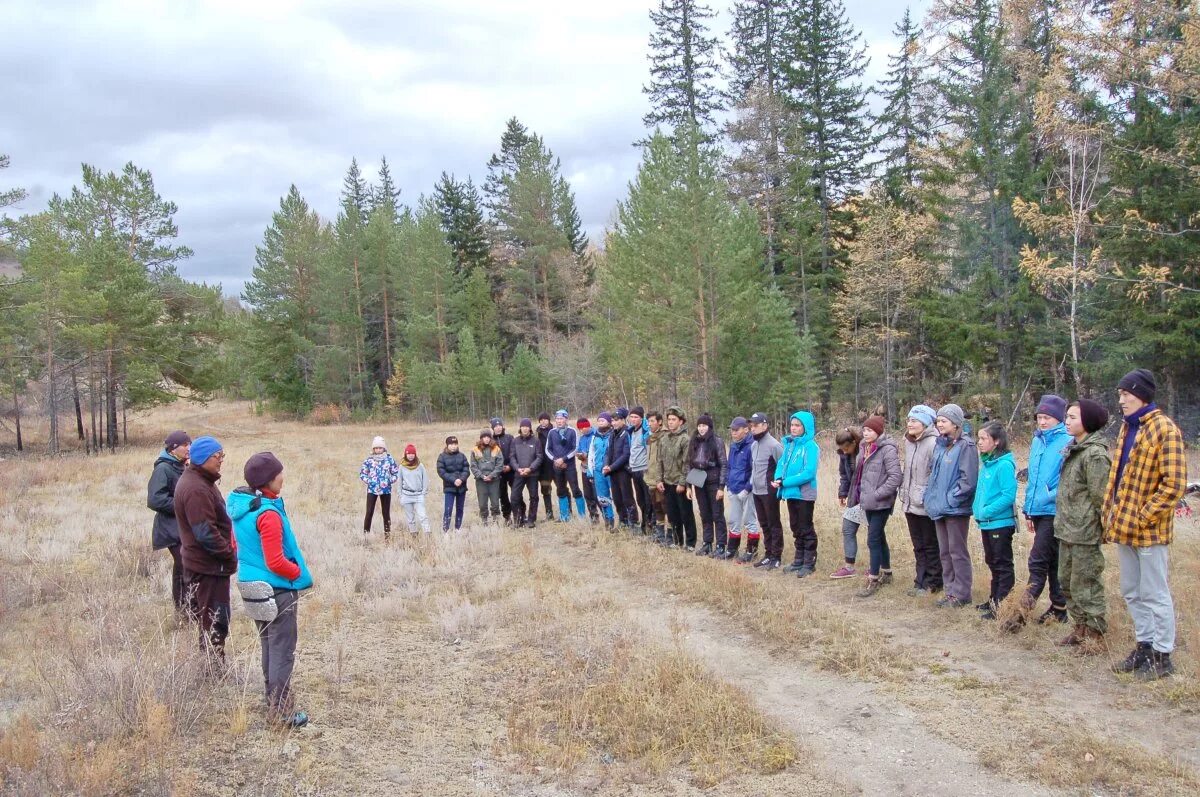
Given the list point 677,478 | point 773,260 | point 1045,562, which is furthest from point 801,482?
point 773,260

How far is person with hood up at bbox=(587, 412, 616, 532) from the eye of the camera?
11.4 metres

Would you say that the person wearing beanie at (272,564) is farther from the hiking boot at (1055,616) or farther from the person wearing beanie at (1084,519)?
the hiking boot at (1055,616)

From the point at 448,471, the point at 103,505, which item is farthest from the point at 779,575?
the point at 103,505

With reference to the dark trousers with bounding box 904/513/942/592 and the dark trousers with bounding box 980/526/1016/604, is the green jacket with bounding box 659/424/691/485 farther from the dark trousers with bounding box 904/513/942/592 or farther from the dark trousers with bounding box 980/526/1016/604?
the dark trousers with bounding box 980/526/1016/604

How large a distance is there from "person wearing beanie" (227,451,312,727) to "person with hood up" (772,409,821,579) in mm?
5349

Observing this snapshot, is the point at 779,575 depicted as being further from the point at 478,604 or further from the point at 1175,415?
the point at 1175,415

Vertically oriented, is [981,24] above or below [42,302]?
above

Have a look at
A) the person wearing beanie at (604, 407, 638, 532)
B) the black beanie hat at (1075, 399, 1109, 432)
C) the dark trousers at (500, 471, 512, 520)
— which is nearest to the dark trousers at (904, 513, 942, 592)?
the black beanie hat at (1075, 399, 1109, 432)

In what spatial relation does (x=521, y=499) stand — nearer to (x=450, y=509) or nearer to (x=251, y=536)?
(x=450, y=509)

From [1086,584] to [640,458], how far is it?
6289 millimetres

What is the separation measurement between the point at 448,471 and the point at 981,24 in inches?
865

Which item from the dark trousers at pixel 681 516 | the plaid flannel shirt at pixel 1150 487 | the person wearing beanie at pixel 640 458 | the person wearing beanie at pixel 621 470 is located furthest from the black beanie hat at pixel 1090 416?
the person wearing beanie at pixel 621 470

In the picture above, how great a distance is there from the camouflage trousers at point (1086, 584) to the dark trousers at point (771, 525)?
3.48 m

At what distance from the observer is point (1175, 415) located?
1808cm
